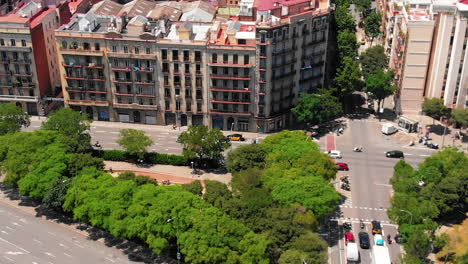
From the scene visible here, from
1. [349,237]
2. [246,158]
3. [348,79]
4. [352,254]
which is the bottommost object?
[352,254]

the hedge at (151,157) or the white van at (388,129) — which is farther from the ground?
the white van at (388,129)

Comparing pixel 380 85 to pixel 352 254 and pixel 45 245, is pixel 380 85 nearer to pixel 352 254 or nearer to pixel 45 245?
pixel 352 254

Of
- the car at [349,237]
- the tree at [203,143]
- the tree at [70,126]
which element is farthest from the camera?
the tree at [70,126]

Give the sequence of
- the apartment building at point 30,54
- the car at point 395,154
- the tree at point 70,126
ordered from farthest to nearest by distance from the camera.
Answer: the apartment building at point 30,54, the car at point 395,154, the tree at point 70,126

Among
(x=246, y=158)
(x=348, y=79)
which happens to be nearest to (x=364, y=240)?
(x=246, y=158)

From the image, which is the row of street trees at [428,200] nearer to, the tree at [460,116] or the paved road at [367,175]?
the paved road at [367,175]

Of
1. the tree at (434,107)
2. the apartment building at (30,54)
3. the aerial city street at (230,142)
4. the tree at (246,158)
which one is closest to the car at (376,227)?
the aerial city street at (230,142)

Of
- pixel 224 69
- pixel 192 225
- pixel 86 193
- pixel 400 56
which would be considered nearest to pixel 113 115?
pixel 224 69
